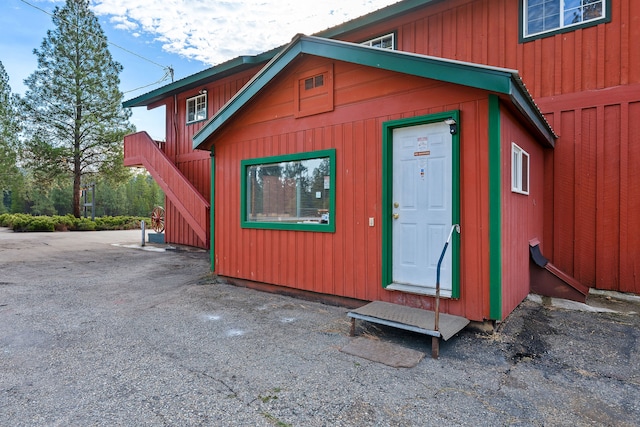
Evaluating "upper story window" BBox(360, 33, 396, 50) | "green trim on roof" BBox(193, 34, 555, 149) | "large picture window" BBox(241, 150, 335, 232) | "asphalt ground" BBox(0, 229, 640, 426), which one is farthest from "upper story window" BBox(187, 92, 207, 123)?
"asphalt ground" BBox(0, 229, 640, 426)

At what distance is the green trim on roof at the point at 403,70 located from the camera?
129 inches

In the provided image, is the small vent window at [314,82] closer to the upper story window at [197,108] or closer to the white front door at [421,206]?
the white front door at [421,206]

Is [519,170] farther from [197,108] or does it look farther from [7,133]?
[7,133]

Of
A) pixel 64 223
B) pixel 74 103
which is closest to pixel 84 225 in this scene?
pixel 64 223

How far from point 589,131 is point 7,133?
86.8 feet

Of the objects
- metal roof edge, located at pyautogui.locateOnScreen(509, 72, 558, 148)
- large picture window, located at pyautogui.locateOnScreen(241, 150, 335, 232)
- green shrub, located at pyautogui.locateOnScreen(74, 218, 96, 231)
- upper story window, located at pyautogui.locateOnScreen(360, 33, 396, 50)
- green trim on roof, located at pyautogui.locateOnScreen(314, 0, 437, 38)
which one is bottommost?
green shrub, located at pyautogui.locateOnScreen(74, 218, 96, 231)

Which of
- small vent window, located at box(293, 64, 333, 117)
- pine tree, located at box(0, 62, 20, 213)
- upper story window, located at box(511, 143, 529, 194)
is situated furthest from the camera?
pine tree, located at box(0, 62, 20, 213)

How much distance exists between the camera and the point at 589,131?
5.32m

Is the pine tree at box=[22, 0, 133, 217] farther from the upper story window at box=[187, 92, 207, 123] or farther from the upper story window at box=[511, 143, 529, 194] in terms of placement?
the upper story window at box=[511, 143, 529, 194]

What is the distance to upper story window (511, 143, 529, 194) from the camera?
4039 mm

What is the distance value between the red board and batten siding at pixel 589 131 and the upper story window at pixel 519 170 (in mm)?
1351

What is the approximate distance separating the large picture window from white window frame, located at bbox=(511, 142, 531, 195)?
218 cm

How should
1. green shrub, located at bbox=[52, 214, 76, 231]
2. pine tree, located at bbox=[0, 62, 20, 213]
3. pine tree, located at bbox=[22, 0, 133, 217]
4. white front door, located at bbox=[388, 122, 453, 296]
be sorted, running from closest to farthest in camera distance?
1. white front door, located at bbox=[388, 122, 453, 296]
2. pine tree, located at bbox=[22, 0, 133, 217]
3. green shrub, located at bbox=[52, 214, 76, 231]
4. pine tree, located at bbox=[0, 62, 20, 213]

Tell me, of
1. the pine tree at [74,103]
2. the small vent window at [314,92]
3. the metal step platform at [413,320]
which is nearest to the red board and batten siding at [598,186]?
the metal step platform at [413,320]
